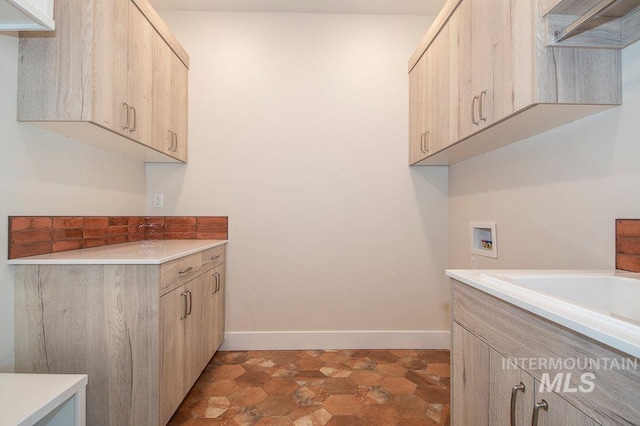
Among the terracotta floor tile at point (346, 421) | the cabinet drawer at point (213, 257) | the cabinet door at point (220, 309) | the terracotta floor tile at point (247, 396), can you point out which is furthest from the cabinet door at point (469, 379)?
the cabinet door at point (220, 309)

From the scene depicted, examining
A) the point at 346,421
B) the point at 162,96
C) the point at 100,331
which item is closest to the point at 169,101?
the point at 162,96

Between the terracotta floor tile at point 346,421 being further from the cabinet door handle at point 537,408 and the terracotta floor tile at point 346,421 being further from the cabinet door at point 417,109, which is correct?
the cabinet door at point 417,109

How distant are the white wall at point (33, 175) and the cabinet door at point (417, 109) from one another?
2.26 metres

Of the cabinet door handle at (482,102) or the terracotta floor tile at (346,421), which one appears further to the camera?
the terracotta floor tile at (346,421)

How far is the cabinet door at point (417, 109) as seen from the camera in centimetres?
238

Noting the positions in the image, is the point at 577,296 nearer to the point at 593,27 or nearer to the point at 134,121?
the point at 593,27

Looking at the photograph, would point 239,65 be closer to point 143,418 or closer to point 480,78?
point 480,78

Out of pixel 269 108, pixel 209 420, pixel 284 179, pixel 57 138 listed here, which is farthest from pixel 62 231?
pixel 269 108

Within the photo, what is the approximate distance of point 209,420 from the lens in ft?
5.73

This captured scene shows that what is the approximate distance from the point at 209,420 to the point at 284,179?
1768 millimetres

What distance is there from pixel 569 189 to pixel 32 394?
219 centimetres

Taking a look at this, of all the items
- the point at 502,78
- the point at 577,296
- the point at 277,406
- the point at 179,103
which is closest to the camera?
the point at 577,296

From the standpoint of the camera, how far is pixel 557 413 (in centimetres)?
77

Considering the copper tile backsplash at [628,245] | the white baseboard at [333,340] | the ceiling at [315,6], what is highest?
the ceiling at [315,6]
